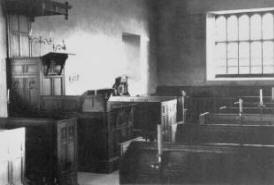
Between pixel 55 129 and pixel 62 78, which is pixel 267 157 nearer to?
pixel 55 129

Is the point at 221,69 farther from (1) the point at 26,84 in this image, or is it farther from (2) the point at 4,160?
(2) the point at 4,160

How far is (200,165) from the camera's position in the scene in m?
4.19

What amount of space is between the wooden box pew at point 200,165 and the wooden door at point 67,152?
70.7 inches

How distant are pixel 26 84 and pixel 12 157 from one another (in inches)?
115

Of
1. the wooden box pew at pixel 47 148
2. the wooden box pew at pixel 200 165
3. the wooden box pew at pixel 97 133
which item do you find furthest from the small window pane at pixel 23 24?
the wooden box pew at pixel 200 165

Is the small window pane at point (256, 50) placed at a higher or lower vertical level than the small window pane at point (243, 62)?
higher

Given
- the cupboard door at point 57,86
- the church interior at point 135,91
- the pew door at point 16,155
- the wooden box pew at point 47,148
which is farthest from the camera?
the cupboard door at point 57,86

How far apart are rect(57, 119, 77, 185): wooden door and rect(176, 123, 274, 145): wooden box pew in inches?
60.9

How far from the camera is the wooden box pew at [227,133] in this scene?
20.4ft

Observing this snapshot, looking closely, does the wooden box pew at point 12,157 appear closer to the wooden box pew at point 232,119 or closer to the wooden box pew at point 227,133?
the wooden box pew at point 227,133

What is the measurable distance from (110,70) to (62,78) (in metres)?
3.60

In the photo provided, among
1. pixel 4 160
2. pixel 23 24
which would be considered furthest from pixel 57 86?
pixel 4 160

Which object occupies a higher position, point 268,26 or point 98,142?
point 268,26

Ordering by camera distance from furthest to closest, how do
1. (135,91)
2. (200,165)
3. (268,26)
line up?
1. (268,26)
2. (135,91)
3. (200,165)
